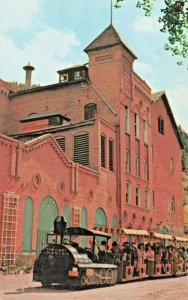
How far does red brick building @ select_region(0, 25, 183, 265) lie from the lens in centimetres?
2411

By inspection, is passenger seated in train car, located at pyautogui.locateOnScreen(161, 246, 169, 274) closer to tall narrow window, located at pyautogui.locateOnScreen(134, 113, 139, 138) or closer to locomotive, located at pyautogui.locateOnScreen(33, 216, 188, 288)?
locomotive, located at pyautogui.locateOnScreen(33, 216, 188, 288)

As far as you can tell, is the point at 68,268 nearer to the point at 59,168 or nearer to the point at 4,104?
the point at 59,168

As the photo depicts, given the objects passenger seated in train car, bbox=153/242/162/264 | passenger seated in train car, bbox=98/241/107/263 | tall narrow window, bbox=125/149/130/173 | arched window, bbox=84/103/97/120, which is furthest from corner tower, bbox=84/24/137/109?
passenger seated in train car, bbox=98/241/107/263

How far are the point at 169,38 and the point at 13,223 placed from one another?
13362 mm

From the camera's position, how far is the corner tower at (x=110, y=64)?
37.4 metres

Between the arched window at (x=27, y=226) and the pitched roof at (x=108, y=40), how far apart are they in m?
18.8

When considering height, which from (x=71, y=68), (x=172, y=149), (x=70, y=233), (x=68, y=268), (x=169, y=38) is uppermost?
(x=71, y=68)

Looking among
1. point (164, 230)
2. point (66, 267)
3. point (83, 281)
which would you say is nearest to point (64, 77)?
point (164, 230)

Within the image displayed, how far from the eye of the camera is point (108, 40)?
127ft

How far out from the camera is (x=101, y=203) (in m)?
32.4

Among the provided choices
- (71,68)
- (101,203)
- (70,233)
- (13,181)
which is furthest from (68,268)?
(71,68)

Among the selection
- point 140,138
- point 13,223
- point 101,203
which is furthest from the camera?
point 140,138

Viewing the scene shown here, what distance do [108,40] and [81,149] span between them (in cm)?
1141

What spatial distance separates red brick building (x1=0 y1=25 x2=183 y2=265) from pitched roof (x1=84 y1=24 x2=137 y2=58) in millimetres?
88
